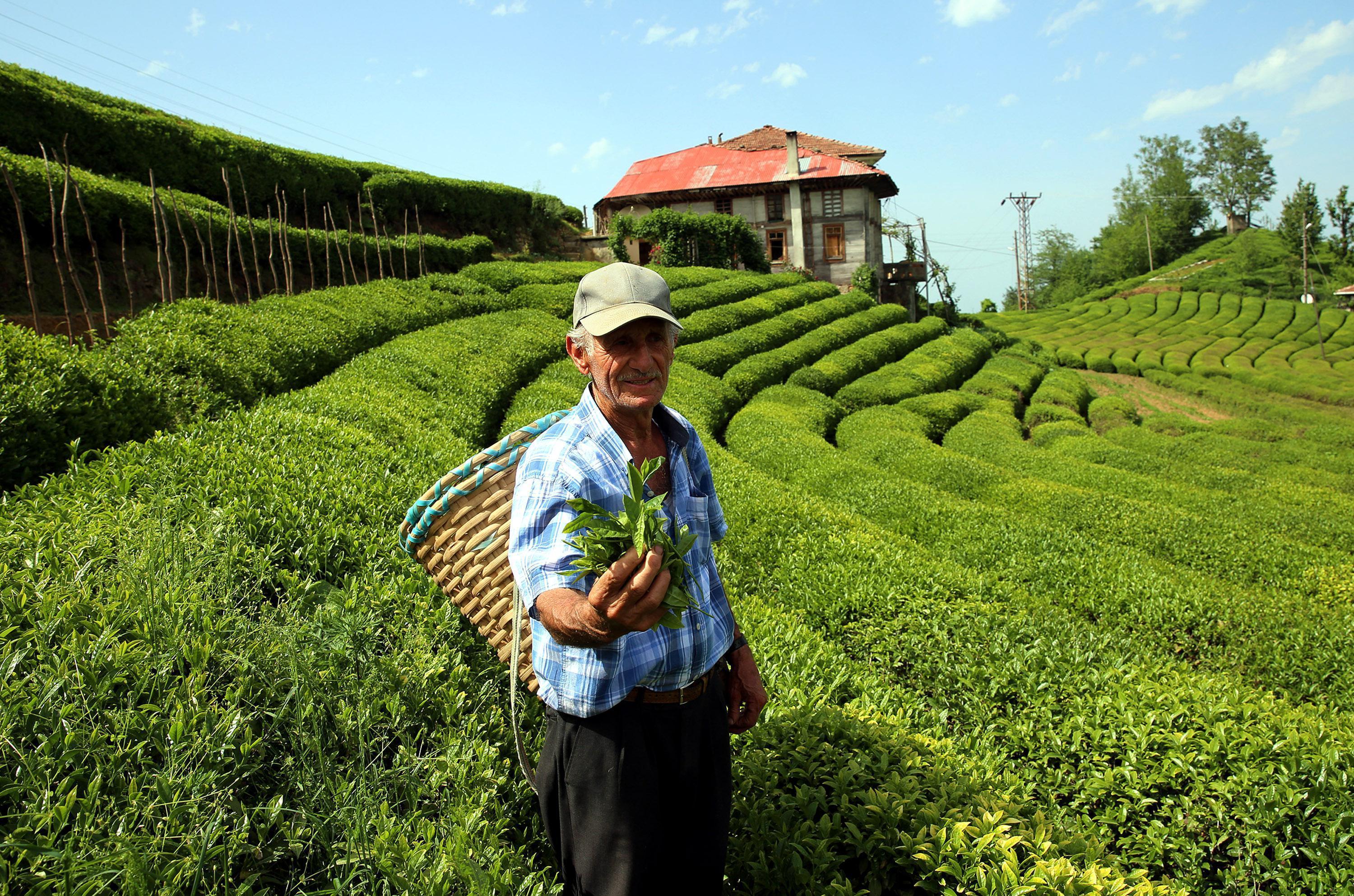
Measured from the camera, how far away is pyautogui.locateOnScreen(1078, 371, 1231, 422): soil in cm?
2894

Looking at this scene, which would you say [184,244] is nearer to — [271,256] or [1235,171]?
[271,256]

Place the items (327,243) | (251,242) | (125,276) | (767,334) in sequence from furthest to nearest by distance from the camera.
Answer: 1. (767,334)
2. (327,243)
3. (251,242)
4. (125,276)

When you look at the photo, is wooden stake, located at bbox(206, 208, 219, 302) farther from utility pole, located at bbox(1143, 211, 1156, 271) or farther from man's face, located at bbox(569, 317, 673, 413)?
utility pole, located at bbox(1143, 211, 1156, 271)

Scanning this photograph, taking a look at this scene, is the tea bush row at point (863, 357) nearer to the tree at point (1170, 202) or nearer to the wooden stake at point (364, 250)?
the wooden stake at point (364, 250)

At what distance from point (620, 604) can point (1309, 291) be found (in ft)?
220

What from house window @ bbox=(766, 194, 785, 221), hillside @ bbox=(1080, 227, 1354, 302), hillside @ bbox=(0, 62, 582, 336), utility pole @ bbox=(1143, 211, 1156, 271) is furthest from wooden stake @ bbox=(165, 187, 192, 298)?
utility pole @ bbox=(1143, 211, 1156, 271)

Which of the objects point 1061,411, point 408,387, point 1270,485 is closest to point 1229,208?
point 1061,411

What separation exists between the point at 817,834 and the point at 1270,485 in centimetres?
1714

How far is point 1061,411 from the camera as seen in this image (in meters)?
23.9

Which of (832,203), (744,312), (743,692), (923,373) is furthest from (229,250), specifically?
(832,203)

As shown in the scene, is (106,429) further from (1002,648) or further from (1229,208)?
(1229,208)

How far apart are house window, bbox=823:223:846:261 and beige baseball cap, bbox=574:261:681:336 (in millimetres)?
37182

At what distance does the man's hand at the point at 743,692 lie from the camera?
2697mm

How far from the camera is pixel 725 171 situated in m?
39.5
